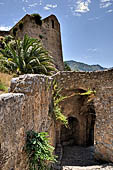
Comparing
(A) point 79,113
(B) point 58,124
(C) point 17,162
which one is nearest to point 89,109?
(A) point 79,113

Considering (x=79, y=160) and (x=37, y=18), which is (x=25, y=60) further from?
(x=37, y=18)

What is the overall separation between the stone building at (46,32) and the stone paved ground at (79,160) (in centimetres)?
997

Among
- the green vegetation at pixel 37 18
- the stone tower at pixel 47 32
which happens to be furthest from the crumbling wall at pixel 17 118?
the green vegetation at pixel 37 18

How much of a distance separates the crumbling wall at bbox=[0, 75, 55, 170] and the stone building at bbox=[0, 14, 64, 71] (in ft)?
39.0

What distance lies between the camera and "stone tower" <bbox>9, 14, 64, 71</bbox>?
1491 centimetres

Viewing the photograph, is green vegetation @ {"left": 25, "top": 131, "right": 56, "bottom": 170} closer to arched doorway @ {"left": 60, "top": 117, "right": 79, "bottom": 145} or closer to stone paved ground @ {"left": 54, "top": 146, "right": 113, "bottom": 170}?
stone paved ground @ {"left": 54, "top": 146, "right": 113, "bottom": 170}

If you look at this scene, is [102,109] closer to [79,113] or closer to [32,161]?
[79,113]

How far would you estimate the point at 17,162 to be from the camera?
6.66ft

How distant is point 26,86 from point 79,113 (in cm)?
658

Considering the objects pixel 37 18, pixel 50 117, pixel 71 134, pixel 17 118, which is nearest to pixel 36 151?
pixel 17 118


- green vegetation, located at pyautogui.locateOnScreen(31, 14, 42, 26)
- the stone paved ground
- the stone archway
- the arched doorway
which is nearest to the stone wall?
the stone paved ground

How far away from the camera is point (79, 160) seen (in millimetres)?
6227

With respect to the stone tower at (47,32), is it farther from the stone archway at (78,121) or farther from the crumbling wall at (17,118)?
the crumbling wall at (17,118)

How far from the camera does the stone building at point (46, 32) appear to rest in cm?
1493
